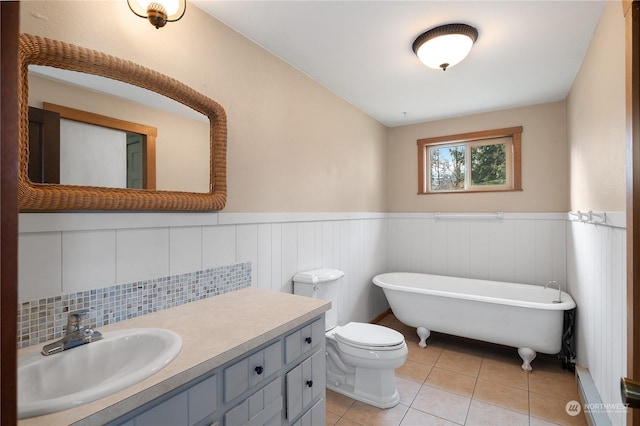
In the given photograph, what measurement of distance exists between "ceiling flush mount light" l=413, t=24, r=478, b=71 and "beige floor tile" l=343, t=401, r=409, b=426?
2.33 metres

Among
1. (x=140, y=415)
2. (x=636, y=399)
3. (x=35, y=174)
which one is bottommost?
(x=140, y=415)

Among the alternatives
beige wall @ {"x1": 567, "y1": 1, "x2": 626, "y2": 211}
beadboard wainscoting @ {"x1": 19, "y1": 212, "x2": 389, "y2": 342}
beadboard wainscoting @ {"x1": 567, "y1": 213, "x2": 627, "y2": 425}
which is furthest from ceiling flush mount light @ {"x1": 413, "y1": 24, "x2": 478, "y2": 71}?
beadboard wainscoting @ {"x1": 19, "y1": 212, "x2": 389, "y2": 342}

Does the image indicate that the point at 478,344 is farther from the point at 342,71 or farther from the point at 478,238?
the point at 342,71

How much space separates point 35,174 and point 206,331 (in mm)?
820

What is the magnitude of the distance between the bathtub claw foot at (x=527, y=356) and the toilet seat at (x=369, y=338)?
1.23 meters

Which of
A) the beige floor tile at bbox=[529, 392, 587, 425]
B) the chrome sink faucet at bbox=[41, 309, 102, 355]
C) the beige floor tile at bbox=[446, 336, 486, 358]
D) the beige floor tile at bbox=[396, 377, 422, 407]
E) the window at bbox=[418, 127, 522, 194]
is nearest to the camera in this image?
the chrome sink faucet at bbox=[41, 309, 102, 355]

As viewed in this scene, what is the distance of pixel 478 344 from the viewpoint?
309cm

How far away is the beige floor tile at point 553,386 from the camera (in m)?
2.23

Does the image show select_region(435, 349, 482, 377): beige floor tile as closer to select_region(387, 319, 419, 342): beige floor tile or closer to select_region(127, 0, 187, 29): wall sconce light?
select_region(387, 319, 419, 342): beige floor tile

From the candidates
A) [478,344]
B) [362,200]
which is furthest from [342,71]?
[478,344]

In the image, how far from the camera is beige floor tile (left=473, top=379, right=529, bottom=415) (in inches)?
82.9

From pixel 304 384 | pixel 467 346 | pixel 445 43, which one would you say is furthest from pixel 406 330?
pixel 445 43

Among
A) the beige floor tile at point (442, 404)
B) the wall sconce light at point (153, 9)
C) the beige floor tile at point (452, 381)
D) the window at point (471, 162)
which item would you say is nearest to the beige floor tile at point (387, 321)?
the beige floor tile at point (452, 381)

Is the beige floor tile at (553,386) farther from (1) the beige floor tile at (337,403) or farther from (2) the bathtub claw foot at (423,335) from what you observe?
(1) the beige floor tile at (337,403)
